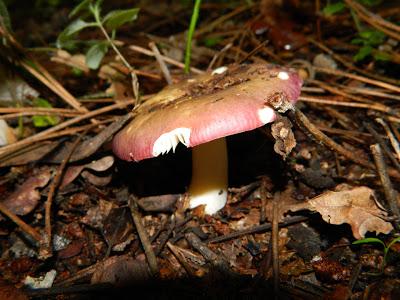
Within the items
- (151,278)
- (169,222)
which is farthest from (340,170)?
(151,278)

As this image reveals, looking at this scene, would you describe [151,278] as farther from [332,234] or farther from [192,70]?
[192,70]

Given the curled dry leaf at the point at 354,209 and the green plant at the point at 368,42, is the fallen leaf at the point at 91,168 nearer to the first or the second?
the curled dry leaf at the point at 354,209

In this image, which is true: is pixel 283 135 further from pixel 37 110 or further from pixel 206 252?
pixel 37 110

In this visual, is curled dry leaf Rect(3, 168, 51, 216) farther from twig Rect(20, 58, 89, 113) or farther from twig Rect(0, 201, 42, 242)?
twig Rect(20, 58, 89, 113)

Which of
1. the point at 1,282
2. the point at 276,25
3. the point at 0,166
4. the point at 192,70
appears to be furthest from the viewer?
the point at 276,25

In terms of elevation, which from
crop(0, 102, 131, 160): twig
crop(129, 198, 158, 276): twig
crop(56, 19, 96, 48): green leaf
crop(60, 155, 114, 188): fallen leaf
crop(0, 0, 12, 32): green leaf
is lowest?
crop(129, 198, 158, 276): twig

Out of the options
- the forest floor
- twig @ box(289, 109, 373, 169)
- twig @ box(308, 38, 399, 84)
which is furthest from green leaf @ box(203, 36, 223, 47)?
twig @ box(289, 109, 373, 169)

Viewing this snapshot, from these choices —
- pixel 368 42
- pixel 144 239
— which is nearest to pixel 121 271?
pixel 144 239

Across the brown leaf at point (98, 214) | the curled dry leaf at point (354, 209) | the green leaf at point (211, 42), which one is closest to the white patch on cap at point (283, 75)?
the curled dry leaf at point (354, 209)
